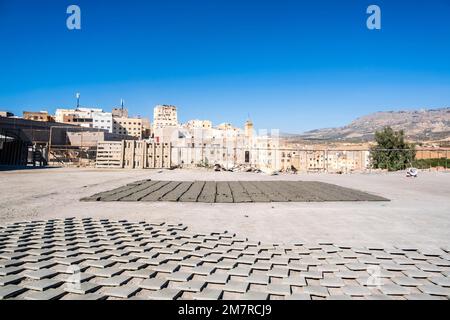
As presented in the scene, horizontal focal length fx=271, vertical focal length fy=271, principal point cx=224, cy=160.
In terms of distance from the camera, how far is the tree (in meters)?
30.3

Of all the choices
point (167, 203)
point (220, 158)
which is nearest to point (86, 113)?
point (220, 158)

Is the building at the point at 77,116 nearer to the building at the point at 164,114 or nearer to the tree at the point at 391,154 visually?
the building at the point at 164,114

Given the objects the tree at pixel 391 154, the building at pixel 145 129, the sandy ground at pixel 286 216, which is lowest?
the sandy ground at pixel 286 216

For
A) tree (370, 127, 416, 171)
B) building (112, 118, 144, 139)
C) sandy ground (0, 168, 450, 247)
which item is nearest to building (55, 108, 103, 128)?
building (112, 118, 144, 139)

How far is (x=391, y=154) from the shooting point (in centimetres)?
3228

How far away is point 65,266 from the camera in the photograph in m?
2.90

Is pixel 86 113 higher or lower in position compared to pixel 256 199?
higher

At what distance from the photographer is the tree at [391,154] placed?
30281 mm

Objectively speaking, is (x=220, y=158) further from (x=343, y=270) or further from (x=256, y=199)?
(x=343, y=270)

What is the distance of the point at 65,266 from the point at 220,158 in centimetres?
2909

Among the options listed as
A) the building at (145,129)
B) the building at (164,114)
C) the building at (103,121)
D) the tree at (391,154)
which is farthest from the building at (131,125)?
the tree at (391,154)

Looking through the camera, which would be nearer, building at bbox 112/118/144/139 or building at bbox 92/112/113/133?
building at bbox 92/112/113/133

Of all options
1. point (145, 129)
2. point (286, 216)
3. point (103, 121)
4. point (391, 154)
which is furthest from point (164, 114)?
point (286, 216)

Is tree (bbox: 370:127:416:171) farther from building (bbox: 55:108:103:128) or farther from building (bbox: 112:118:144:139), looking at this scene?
building (bbox: 112:118:144:139)
